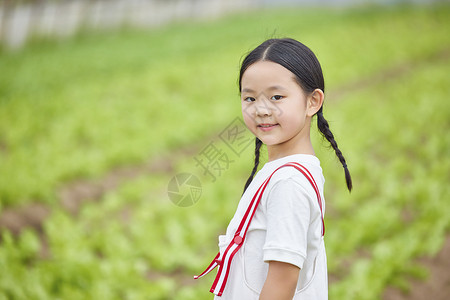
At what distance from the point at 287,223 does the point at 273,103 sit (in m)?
0.34

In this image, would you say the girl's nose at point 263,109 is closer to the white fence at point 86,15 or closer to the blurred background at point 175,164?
the blurred background at point 175,164

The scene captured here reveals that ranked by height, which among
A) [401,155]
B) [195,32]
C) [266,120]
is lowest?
[266,120]

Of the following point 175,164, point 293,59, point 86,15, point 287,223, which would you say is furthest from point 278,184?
point 86,15

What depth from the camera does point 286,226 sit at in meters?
1.11

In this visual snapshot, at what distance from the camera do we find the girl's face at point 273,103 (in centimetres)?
122

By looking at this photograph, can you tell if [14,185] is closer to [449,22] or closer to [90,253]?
[90,253]

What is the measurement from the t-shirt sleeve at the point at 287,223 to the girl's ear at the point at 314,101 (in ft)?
0.85

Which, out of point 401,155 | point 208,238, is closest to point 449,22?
point 401,155

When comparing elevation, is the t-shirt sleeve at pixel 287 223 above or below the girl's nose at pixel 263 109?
below

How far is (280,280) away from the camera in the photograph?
1.12 m

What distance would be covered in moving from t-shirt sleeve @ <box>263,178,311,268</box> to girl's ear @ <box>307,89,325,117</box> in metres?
0.26

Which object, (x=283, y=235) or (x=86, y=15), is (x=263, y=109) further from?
(x=86, y=15)

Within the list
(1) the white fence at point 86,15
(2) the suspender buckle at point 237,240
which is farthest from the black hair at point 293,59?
(1) the white fence at point 86,15

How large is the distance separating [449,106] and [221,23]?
1332cm
